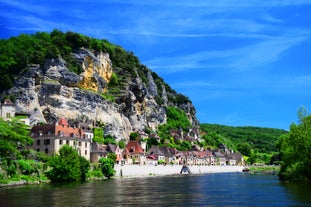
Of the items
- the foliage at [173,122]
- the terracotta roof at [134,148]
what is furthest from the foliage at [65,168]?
the foliage at [173,122]

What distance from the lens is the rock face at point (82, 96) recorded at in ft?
329

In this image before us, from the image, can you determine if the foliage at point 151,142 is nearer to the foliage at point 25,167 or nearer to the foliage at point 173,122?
the foliage at point 173,122

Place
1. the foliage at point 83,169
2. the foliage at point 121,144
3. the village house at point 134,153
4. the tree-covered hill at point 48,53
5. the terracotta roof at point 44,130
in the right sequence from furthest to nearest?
1. the foliage at point 121,144
2. the village house at point 134,153
3. the tree-covered hill at point 48,53
4. the terracotta roof at point 44,130
5. the foliage at point 83,169

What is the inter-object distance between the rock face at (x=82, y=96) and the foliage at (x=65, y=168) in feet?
109

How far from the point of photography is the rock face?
10025 centimetres

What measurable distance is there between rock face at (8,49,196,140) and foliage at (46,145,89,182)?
1308 inches

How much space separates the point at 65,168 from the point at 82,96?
5062cm

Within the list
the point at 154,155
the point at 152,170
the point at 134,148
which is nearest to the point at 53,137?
the point at 152,170

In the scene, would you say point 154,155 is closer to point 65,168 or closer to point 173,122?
point 173,122

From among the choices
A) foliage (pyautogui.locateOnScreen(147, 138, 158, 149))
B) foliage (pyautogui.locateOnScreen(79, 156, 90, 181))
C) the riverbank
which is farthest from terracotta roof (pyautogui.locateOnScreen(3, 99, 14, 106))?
foliage (pyautogui.locateOnScreen(147, 138, 158, 149))

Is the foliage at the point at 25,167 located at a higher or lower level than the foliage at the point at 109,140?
lower

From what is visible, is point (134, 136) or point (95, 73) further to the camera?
point (134, 136)

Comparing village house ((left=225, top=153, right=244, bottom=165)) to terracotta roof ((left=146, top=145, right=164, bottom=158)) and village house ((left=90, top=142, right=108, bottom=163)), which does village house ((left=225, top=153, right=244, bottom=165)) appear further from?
village house ((left=90, top=142, right=108, bottom=163))

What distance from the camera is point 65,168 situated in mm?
62000
